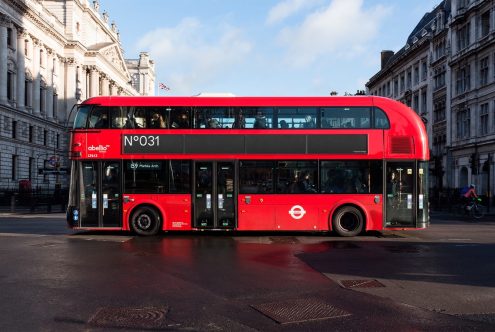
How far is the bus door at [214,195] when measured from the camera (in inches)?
631

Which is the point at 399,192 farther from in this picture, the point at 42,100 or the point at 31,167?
the point at 42,100

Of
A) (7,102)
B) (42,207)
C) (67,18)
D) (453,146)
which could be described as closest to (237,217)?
(42,207)

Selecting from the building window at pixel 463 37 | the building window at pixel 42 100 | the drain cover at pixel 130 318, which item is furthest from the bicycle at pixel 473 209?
the building window at pixel 42 100

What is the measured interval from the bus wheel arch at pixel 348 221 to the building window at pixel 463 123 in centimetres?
3621

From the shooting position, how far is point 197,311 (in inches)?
268

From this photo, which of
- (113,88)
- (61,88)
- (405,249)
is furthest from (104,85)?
(405,249)

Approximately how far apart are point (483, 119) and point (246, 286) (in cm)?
4257

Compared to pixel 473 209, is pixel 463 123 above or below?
above

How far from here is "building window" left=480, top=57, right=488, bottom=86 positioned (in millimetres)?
44562

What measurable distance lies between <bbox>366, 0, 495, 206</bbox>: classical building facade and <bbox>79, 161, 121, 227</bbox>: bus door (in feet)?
81.2

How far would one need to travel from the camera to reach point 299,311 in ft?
22.3

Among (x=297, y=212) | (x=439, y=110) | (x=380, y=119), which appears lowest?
(x=297, y=212)

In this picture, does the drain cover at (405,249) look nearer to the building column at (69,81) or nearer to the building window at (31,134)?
the building window at (31,134)

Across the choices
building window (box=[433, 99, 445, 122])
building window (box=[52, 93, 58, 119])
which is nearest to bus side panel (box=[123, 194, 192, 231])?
building window (box=[433, 99, 445, 122])
